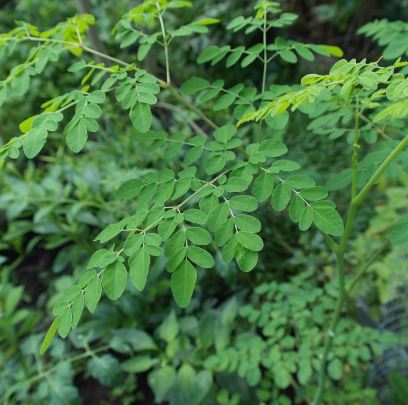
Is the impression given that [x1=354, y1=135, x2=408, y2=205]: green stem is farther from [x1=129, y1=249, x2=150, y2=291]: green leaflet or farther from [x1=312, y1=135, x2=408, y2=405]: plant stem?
[x1=129, y1=249, x2=150, y2=291]: green leaflet

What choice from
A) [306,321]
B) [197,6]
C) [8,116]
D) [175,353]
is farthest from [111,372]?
[197,6]

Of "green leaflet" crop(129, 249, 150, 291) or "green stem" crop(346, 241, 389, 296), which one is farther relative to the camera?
"green stem" crop(346, 241, 389, 296)

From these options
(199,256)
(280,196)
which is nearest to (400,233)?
(280,196)

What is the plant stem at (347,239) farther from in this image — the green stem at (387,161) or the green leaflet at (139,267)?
the green leaflet at (139,267)

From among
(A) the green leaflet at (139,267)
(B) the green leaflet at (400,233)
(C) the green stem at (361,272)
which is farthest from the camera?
(C) the green stem at (361,272)

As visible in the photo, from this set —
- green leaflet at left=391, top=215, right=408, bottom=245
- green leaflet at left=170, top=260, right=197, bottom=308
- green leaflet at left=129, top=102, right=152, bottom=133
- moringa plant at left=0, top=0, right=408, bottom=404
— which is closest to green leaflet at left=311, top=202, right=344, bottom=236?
moringa plant at left=0, top=0, right=408, bottom=404

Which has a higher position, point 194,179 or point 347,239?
point 194,179

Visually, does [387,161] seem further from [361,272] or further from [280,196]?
[361,272]

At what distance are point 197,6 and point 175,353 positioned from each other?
2792 mm

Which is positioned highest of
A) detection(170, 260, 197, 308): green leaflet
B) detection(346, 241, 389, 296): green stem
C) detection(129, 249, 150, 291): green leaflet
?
detection(129, 249, 150, 291): green leaflet

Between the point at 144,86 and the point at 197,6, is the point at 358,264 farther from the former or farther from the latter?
the point at 197,6

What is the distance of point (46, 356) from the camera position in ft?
7.40

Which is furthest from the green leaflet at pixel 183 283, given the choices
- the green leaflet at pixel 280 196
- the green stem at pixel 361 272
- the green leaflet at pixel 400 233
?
the green stem at pixel 361 272

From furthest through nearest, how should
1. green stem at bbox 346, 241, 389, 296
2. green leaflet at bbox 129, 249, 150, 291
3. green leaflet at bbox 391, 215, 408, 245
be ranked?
green stem at bbox 346, 241, 389, 296 < green leaflet at bbox 391, 215, 408, 245 < green leaflet at bbox 129, 249, 150, 291
